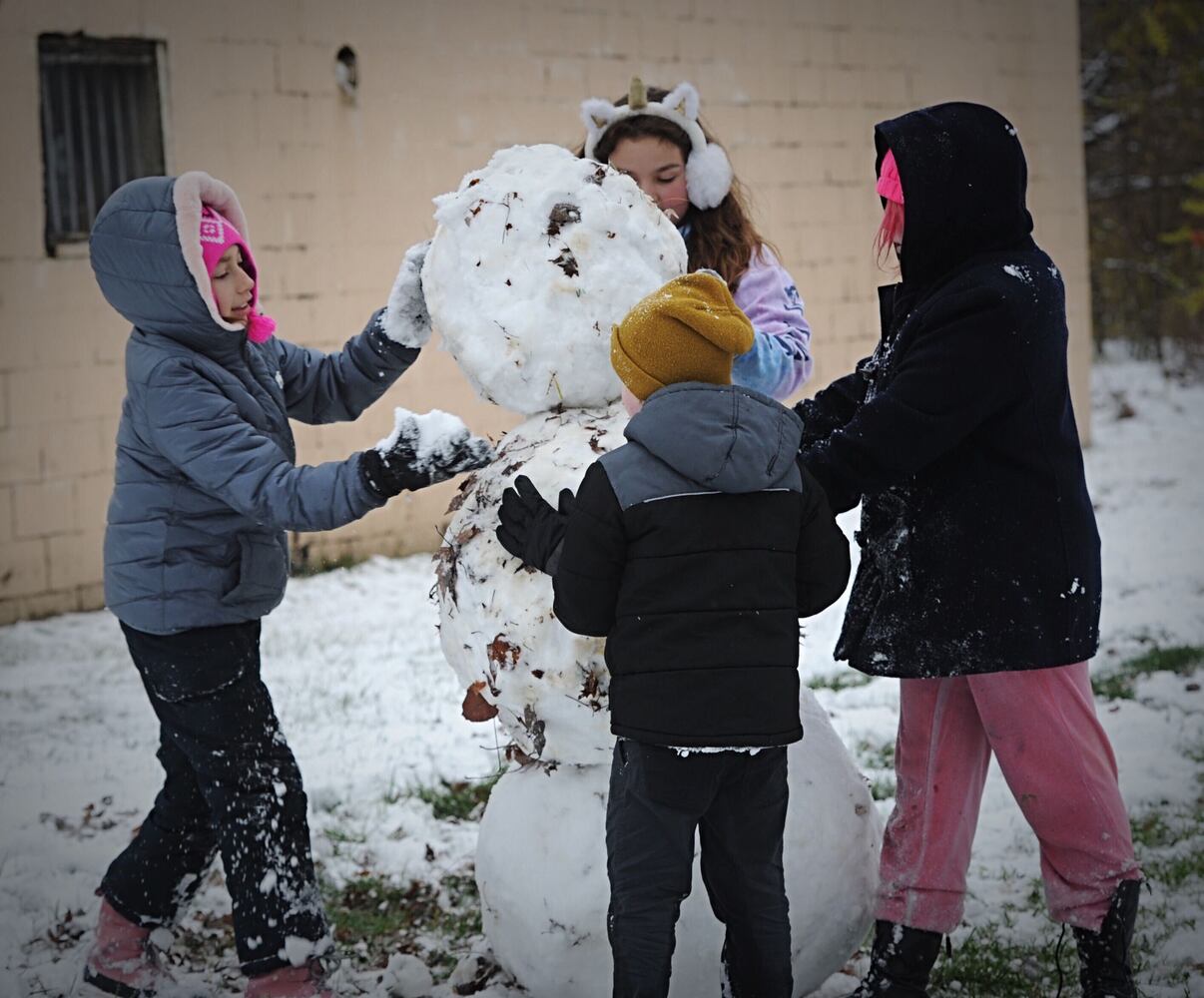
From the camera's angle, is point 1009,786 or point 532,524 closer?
point 532,524

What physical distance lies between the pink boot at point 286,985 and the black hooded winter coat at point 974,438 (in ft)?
4.70

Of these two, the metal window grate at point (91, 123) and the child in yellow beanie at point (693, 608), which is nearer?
the child in yellow beanie at point (693, 608)

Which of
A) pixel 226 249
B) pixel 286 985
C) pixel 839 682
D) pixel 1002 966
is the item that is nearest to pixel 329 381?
pixel 226 249

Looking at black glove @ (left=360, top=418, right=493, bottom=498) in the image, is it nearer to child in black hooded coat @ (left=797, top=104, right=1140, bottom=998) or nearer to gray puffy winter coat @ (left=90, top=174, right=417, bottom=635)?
gray puffy winter coat @ (left=90, top=174, right=417, bottom=635)

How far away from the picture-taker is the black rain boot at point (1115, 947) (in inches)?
107

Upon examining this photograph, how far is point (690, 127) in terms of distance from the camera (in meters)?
3.44

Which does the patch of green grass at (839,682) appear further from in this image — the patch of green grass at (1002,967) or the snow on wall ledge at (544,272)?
the snow on wall ledge at (544,272)

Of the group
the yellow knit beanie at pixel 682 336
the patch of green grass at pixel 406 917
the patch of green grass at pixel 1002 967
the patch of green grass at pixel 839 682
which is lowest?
the patch of green grass at pixel 1002 967

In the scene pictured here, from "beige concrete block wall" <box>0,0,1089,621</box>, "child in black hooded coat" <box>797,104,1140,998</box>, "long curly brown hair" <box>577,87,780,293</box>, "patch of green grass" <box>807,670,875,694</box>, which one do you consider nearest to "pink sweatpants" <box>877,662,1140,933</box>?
"child in black hooded coat" <box>797,104,1140,998</box>

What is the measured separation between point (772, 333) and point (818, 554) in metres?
0.81

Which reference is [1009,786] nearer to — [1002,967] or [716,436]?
[1002,967]

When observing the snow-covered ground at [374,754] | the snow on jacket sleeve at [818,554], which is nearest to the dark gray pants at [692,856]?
the snow on jacket sleeve at [818,554]

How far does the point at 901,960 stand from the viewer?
2.87 m

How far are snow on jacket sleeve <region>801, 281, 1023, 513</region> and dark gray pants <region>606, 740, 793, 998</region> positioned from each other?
1.90 ft
